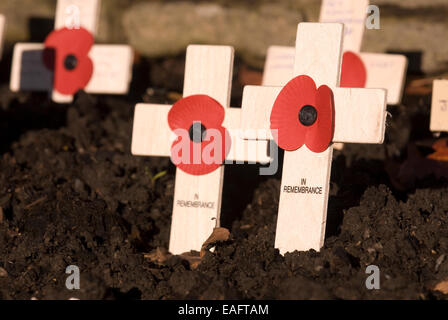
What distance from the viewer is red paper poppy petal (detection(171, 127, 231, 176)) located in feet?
11.2

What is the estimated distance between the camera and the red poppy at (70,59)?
4.79 meters

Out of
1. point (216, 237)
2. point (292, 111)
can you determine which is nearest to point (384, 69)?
point (292, 111)

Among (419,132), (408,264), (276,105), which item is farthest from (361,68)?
(408,264)

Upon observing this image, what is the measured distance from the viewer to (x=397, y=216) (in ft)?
10.7

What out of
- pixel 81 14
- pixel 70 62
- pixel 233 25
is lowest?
pixel 70 62

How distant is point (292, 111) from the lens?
3199 millimetres

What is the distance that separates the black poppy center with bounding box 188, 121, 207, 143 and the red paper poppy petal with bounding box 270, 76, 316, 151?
1.17 feet

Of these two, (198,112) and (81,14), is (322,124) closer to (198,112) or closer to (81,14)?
(198,112)

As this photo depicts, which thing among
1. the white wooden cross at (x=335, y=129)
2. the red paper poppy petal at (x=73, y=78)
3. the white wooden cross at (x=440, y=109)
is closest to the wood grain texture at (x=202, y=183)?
the white wooden cross at (x=335, y=129)

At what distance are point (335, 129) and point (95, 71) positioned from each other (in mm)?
2059

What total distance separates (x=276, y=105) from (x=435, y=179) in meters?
0.92

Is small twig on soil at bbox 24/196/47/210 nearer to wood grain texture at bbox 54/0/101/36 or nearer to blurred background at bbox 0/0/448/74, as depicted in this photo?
wood grain texture at bbox 54/0/101/36

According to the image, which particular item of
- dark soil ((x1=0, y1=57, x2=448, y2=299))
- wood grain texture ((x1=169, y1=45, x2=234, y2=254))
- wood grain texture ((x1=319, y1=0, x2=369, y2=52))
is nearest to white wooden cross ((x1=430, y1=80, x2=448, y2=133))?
dark soil ((x1=0, y1=57, x2=448, y2=299))
